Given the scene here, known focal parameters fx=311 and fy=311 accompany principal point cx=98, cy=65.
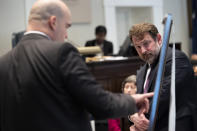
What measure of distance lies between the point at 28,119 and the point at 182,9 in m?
7.95

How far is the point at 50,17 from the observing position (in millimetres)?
1303

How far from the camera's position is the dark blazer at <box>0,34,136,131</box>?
121cm

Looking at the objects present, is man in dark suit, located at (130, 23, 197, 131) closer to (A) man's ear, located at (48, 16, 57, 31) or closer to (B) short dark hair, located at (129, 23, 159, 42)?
(B) short dark hair, located at (129, 23, 159, 42)

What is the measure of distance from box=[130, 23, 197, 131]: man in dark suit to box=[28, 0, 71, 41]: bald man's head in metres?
0.63

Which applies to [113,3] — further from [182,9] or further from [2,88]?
[2,88]

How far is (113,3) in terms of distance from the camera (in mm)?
7332

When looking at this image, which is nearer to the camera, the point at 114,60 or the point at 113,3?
the point at 114,60

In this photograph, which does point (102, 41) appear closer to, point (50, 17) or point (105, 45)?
point (105, 45)

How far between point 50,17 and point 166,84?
28.9 inches

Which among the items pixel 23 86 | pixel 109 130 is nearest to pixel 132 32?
pixel 23 86

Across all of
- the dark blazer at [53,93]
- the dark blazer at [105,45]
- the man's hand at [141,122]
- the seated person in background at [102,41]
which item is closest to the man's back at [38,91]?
the dark blazer at [53,93]

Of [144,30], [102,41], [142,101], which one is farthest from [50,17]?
[102,41]

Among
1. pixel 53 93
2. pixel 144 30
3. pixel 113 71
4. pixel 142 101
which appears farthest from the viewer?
pixel 113 71

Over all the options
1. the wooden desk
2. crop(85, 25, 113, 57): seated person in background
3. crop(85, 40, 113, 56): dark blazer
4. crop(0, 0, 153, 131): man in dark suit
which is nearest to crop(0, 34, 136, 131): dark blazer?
crop(0, 0, 153, 131): man in dark suit
